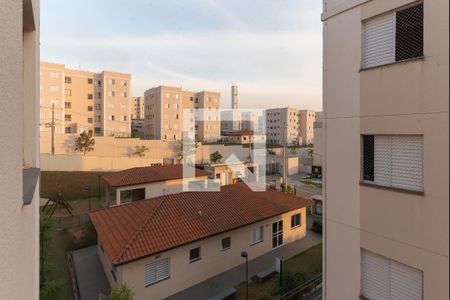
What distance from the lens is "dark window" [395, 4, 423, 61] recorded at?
180 inches

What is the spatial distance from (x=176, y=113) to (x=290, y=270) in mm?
47366

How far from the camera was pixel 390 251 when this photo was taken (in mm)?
4863

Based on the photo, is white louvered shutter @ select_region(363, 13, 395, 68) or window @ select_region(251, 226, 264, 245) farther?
window @ select_region(251, 226, 264, 245)

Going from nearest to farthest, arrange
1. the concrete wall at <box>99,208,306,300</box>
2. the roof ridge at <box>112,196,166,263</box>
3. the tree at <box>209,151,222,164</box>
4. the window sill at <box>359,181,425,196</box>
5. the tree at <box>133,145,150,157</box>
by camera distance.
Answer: the window sill at <box>359,181,425,196</box>
the roof ridge at <box>112,196,166,263</box>
the concrete wall at <box>99,208,306,300</box>
the tree at <box>133,145,150,157</box>
the tree at <box>209,151,222,164</box>

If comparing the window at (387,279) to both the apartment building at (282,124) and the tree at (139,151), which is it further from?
the apartment building at (282,124)

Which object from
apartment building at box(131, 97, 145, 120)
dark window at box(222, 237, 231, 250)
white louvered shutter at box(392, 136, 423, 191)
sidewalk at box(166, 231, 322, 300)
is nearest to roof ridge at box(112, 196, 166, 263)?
sidewalk at box(166, 231, 322, 300)

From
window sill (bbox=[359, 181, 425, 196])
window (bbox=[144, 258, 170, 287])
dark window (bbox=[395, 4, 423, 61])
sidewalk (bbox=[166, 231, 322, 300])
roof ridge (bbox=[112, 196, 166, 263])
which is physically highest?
dark window (bbox=[395, 4, 423, 61])

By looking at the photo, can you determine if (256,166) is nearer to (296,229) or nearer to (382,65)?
(296,229)

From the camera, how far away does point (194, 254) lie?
10742mm

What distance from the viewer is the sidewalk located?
995cm

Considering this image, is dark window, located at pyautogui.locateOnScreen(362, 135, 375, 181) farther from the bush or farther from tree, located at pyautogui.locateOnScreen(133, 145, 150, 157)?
tree, located at pyautogui.locateOnScreen(133, 145, 150, 157)

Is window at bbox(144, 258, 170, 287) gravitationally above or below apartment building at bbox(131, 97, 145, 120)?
below

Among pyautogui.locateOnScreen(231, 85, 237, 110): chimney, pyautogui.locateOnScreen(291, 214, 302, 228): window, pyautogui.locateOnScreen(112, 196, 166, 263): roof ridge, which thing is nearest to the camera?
pyautogui.locateOnScreen(112, 196, 166, 263): roof ridge

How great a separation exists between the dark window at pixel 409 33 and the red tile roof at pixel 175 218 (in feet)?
29.4
